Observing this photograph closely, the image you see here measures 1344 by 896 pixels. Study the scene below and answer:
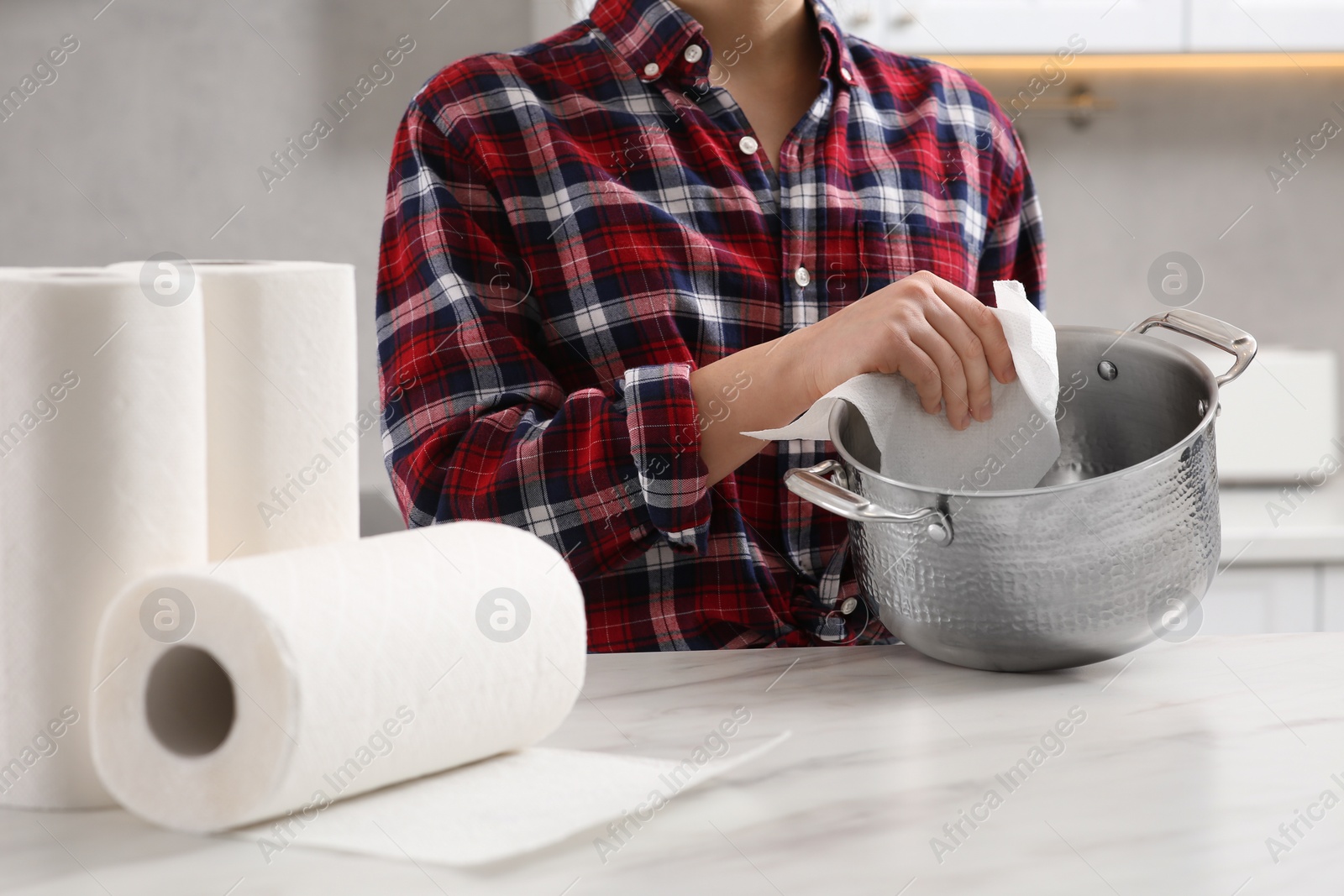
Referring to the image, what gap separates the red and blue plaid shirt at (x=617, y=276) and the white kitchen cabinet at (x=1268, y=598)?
90 centimetres

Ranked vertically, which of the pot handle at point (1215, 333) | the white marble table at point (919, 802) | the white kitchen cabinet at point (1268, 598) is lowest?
the white kitchen cabinet at point (1268, 598)

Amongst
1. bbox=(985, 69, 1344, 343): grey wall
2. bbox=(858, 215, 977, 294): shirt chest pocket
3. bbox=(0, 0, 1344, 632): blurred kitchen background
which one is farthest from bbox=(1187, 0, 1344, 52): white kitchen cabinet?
bbox=(858, 215, 977, 294): shirt chest pocket

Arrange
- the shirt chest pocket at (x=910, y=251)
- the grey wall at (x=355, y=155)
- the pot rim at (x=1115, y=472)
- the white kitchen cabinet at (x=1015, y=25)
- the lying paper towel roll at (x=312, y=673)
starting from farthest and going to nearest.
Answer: the grey wall at (x=355, y=155) → the white kitchen cabinet at (x=1015, y=25) → the shirt chest pocket at (x=910, y=251) → the pot rim at (x=1115, y=472) → the lying paper towel roll at (x=312, y=673)

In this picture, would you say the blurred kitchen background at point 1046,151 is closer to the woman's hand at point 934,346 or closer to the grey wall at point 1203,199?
the grey wall at point 1203,199

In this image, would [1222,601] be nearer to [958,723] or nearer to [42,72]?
[958,723]

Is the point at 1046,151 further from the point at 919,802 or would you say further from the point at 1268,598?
the point at 919,802

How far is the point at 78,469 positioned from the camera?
402 mm

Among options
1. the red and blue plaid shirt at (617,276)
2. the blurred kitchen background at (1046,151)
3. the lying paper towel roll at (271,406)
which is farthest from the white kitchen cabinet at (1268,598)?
the lying paper towel roll at (271,406)

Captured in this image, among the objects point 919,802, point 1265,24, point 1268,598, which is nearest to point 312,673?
point 919,802

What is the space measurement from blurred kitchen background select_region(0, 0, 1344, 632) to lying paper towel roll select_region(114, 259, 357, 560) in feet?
4.40

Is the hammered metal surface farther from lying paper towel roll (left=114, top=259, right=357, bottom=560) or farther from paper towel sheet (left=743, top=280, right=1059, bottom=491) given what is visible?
lying paper towel roll (left=114, top=259, right=357, bottom=560)

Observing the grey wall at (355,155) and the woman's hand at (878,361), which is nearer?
the woman's hand at (878,361)

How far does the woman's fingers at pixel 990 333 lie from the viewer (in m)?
0.59

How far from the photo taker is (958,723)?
529 mm
